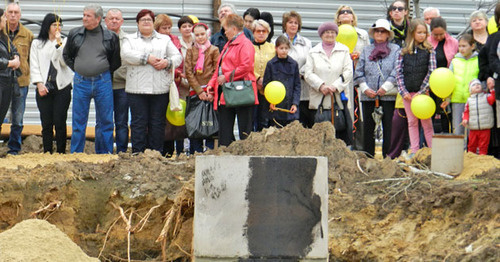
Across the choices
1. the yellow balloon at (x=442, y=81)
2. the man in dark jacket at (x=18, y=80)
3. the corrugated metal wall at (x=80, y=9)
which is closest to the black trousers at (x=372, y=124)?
the yellow balloon at (x=442, y=81)

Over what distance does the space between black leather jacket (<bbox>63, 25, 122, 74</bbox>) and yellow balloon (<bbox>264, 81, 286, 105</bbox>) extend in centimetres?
194

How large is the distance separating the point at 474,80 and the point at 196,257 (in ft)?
17.4

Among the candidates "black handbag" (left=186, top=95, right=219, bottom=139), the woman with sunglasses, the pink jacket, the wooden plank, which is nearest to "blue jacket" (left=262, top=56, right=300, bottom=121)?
"black handbag" (left=186, top=95, right=219, bottom=139)

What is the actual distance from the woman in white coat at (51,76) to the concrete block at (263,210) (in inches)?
208

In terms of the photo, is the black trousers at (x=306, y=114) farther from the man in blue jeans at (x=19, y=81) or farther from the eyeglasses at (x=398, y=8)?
the man in blue jeans at (x=19, y=81)

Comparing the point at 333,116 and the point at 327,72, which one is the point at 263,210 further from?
the point at 327,72

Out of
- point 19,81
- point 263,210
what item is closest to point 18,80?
point 19,81

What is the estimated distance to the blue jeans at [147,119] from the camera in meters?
9.95

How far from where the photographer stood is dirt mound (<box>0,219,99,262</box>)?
5652mm

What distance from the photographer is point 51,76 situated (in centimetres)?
1066

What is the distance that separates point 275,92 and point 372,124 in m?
1.52

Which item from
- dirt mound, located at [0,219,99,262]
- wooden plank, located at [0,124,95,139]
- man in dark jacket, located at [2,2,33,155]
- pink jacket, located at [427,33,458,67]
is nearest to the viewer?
dirt mound, located at [0,219,99,262]

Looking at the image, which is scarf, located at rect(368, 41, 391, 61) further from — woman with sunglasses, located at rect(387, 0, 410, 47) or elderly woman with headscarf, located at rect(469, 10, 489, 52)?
elderly woman with headscarf, located at rect(469, 10, 489, 52)

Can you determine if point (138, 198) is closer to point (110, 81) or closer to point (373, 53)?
point (110, 81)
